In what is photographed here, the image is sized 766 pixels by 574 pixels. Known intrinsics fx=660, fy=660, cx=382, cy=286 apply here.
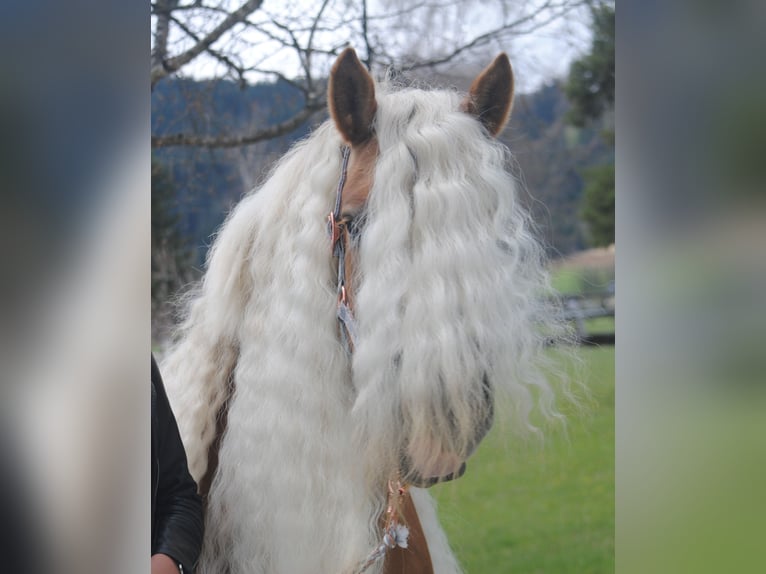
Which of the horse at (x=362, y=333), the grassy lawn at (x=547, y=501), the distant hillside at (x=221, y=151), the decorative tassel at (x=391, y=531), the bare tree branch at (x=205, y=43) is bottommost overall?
the grassy lawn at (x=547, y=501)

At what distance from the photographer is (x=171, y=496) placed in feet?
3.46

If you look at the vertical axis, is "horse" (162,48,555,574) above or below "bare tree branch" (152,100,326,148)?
below

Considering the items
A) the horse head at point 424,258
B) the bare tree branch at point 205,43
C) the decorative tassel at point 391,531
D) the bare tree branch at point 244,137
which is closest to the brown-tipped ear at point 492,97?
the horse head at point 424,258

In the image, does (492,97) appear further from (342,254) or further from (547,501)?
(547,501)

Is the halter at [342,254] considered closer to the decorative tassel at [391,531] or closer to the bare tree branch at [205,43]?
the decorative tassel at [391,531]

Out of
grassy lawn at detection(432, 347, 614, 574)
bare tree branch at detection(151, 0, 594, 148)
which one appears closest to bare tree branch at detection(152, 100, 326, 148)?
bare tree branch at detection(151, 0, 594, 148)

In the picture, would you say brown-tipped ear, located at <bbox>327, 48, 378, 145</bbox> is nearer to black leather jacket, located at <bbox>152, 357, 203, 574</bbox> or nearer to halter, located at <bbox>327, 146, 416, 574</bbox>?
halter, located at <bbox>327, 146, 416, 574</bbox>

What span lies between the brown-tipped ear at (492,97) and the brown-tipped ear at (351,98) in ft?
0.49

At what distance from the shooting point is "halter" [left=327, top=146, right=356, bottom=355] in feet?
3.17

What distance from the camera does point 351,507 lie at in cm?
100

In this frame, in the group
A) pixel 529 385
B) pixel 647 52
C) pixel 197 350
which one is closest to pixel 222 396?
pixel 197 350

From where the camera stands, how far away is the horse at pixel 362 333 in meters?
0.89

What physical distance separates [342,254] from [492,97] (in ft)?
1.11

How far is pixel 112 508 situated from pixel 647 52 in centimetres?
95
